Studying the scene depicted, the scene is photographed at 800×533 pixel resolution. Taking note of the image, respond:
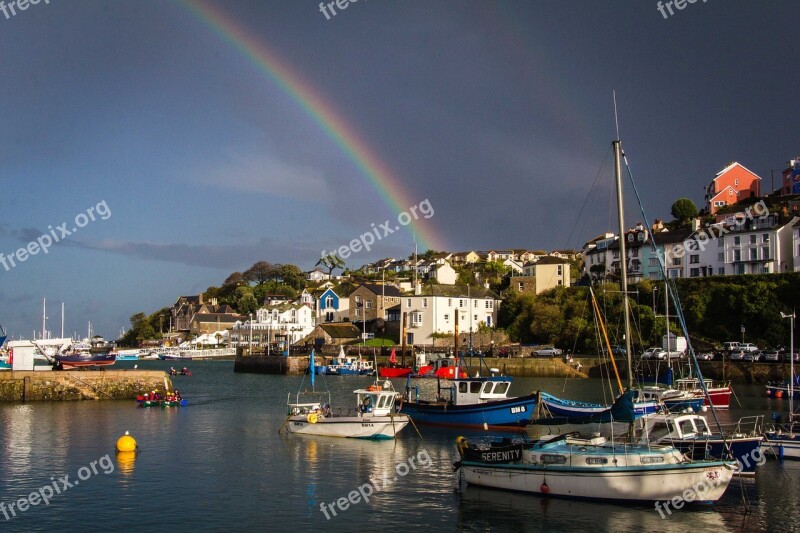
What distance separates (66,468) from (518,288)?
10034 centimetres

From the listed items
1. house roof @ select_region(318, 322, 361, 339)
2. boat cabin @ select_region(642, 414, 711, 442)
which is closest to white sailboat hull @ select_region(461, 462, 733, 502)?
boat cabin @ select_region(642, 414, 711, 442)

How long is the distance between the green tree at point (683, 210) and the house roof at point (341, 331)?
2422 inches

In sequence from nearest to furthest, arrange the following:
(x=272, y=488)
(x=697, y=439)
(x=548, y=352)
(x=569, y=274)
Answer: (x=697, y=439) < (x=272, y=488) < (x=548, y=352) < (x=569, y=274)

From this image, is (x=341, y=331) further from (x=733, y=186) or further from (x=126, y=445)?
(x=126, y=445)

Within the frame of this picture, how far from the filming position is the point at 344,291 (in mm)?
145375

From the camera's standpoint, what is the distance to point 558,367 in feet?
301

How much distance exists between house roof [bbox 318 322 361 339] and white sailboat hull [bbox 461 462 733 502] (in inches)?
3819

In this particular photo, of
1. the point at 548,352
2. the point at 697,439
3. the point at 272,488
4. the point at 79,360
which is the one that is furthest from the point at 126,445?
the point at 548,352

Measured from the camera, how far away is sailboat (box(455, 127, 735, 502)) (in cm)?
2491

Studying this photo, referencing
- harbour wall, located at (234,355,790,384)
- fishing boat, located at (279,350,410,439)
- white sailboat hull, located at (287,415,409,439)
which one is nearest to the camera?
white sailboat hull, located at (287,415,409,439)

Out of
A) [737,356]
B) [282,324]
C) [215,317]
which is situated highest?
[215,317]

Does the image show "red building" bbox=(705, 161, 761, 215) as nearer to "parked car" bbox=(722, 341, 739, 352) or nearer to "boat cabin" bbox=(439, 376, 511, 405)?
"parked car" bbox=(722, 341, 739, 352)

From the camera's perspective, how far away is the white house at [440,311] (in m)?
113

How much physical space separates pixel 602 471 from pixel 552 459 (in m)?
1.83
